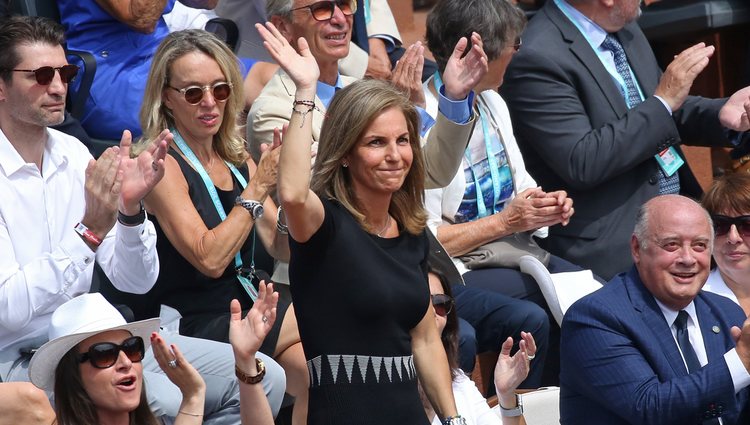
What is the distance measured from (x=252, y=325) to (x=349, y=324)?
31cm

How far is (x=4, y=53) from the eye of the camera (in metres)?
5.09

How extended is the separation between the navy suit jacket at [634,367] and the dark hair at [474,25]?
167cm

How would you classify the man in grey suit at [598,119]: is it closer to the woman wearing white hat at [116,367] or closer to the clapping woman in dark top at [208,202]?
the clapping woman in dark top at [208,202]

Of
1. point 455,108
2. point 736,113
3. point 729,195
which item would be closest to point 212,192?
point 455,108

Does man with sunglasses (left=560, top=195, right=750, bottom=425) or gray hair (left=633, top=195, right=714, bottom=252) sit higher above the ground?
gray hair (left=633, top=195, right=714, bottom=252)

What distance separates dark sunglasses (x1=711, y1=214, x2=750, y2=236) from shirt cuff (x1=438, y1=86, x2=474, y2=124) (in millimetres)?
1226

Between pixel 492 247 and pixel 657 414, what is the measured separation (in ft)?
6.03

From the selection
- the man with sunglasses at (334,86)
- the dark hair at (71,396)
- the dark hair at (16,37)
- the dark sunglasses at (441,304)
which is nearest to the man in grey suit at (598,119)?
the man with sunglasses at (334,86)

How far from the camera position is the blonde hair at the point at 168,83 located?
17.8 ft

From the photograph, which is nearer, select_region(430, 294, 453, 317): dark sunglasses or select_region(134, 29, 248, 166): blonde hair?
select_region(430, 294, 453, 317): dark sunglasses

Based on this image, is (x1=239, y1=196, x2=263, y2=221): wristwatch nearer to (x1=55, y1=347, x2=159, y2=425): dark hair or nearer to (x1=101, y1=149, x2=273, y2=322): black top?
(x1=101, y1=149, x2=273, y2=322): black top

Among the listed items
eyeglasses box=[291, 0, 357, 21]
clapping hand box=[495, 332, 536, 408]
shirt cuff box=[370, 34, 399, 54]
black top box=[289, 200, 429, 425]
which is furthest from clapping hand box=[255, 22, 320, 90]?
shirt cuff box=[370, 34, 399, 54]

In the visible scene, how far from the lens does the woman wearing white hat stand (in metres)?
4.36

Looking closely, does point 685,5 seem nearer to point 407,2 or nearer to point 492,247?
point 407,2
